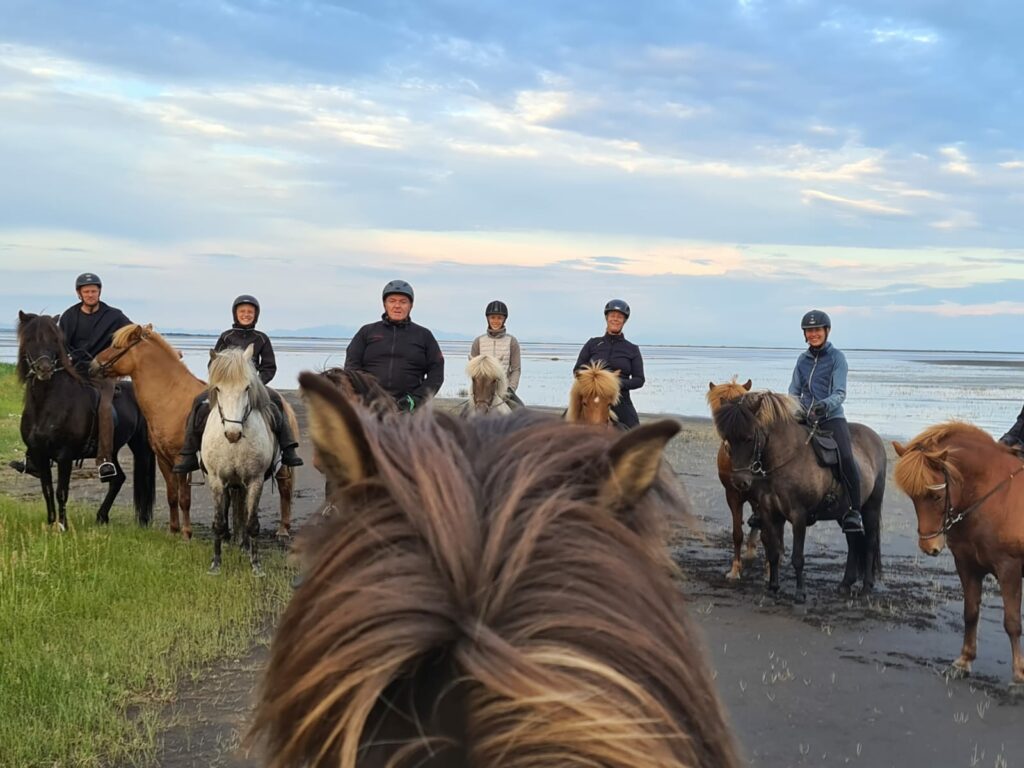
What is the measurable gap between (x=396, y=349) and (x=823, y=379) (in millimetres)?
4477

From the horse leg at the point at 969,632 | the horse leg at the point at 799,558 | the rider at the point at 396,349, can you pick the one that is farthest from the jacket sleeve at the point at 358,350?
the horse leg at the point at 969,632

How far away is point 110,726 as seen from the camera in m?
4.84

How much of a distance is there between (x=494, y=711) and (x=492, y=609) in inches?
5.1

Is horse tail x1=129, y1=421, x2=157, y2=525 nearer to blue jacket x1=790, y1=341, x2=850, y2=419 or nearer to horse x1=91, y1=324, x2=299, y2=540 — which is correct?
horse x1=91, y1=324, x2=299, y2=540

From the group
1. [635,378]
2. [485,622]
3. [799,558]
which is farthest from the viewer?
[635,378]

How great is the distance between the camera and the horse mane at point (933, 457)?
6449 millimetres

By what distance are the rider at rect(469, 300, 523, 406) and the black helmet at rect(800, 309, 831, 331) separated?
3.44 meters

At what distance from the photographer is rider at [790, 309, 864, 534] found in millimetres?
8727

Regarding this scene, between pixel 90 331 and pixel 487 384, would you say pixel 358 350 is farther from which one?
pixel 90 331

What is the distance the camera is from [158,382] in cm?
977

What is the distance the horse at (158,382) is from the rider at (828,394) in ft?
20.0

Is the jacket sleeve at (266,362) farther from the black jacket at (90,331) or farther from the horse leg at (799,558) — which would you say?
the horse leg at (799,558)

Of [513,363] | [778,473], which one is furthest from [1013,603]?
[513,363]

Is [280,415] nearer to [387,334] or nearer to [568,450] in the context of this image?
[387,334]
